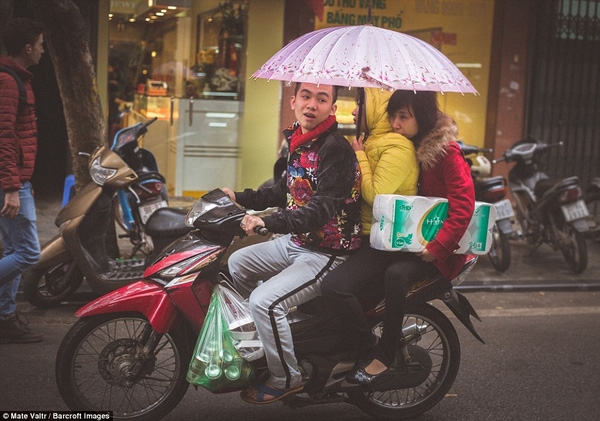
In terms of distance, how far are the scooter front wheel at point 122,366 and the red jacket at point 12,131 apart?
5.18 feet

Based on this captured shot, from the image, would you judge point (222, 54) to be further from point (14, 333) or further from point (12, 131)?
point (14, 333)

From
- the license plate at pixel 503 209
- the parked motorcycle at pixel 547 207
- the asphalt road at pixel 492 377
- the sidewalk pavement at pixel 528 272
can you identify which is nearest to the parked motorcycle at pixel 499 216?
the license plate at pixel 503 209

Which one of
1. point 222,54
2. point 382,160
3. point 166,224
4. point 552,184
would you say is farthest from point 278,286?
point 222,54

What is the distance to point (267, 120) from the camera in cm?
1076

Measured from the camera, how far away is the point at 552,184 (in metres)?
8.70

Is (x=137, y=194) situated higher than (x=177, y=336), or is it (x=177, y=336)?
(x=137, y=194)

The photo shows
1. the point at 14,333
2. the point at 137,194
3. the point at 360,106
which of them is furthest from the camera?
the point at 137,194

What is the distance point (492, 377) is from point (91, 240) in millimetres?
3208

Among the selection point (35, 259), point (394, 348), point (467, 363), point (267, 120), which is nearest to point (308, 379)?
point (394, 348)

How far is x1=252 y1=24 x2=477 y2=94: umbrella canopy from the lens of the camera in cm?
414

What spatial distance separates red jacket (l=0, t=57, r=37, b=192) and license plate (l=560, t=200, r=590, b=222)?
17.4 ft

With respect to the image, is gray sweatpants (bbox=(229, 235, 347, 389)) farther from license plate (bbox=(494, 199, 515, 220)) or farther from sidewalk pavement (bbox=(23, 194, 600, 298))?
license plate (bbox=(494, 199, 515, 220))

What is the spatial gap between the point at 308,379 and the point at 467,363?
5.81ft

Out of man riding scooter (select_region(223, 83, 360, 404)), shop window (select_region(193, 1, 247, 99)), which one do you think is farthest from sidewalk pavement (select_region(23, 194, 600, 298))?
man riding scooter (select_region(223, 83, 360, 404))
